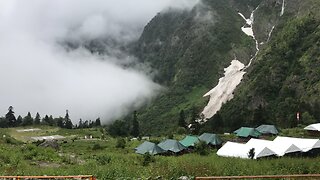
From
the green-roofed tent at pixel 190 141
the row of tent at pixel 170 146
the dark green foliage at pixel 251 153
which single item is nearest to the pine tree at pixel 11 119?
the green-roofed tent at pixel 190 141

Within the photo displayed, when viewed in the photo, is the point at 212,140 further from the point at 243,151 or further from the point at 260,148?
the point at 260,148

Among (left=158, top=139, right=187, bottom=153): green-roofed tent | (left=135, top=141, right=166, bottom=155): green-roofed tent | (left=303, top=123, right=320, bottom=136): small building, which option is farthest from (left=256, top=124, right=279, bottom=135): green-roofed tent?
(left=135, top=141, right=166, bottom=155): green-roofed tent

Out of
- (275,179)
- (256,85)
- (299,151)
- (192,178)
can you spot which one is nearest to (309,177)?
(275,179)

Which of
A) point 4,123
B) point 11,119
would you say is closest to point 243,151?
point 11,119

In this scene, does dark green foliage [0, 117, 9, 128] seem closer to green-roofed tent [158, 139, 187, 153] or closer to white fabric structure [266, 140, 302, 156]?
green-roofed tent [158, 139, 187, 153]

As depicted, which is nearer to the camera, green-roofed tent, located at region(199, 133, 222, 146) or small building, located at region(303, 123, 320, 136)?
green-roofed tent, located at region(199, 133, 222, 146)

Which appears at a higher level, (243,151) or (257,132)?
(257,132)

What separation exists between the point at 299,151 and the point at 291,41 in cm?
14295

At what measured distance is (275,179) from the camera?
21641mm

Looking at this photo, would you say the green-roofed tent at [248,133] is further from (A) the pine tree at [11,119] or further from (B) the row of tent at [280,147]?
(A) the pine tree at [11,119]

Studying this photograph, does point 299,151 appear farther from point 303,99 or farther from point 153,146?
point 303,99

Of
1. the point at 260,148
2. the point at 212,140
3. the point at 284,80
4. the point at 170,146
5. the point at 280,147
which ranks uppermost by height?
the point at 284,80

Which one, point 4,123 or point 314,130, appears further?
point 4,123

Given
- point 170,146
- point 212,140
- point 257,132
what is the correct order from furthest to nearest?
point 257,132 → point 212,140 → point 170,146
